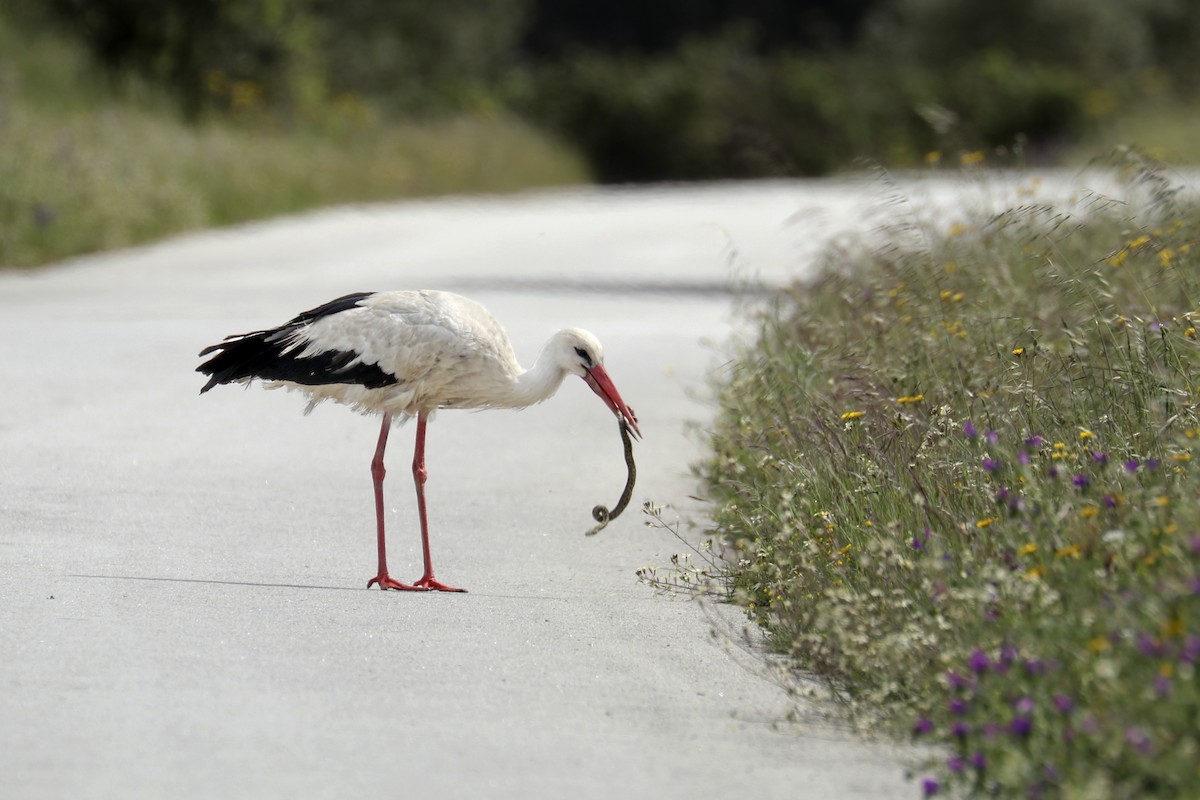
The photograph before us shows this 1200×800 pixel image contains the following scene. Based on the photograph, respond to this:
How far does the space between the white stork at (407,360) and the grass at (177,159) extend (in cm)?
1176

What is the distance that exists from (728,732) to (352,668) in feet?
4.16

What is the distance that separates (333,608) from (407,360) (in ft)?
4.58

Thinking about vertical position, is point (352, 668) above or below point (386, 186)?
below

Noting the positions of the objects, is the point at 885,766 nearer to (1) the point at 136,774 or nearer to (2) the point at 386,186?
(1) the point at 136,774

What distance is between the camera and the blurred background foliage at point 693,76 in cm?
3206

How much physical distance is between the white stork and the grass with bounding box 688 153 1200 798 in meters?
0.91

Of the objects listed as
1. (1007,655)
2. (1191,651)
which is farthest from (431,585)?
(1191,651)

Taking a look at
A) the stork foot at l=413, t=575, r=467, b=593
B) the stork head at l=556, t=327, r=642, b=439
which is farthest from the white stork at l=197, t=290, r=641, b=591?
the stork foot at l=413, t=575, r=467, b=593

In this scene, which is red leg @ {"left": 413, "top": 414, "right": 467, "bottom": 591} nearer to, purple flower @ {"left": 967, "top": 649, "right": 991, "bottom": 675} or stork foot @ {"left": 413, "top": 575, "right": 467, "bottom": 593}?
stork foot @ {"left": 413, "top": 575, "right": 467, "bottom": 593}

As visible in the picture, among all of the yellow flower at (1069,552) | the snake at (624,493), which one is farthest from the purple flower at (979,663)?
the snake at (624,493)

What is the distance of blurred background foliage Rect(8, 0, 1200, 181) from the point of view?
32062 millimetres

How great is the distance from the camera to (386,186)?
30797 millimetres

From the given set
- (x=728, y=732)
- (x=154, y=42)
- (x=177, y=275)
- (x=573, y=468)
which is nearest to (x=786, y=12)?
(x=154, y=42)

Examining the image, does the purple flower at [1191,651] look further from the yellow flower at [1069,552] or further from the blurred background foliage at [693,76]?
the blurred background foliage at [693,76]
